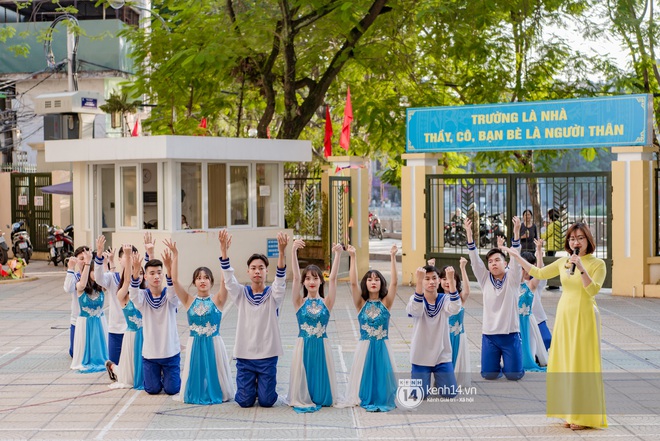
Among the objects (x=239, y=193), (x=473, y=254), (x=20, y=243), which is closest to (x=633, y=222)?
(x=239, y=193)

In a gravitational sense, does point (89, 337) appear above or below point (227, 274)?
below

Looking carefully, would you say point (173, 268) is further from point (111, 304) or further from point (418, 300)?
point (418, 300)

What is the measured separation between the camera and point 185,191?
1970cm

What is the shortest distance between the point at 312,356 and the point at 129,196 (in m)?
12.1

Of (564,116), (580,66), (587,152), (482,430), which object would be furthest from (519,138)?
(482,430)

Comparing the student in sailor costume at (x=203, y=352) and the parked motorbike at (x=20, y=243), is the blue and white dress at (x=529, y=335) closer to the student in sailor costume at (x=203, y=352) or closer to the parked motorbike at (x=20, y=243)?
the student in sailor costume at (x=203, y=352)

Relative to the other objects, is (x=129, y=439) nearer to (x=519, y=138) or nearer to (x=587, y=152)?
(x=519, y=138)

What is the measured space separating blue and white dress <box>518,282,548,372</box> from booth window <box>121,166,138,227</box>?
1102 centimetres

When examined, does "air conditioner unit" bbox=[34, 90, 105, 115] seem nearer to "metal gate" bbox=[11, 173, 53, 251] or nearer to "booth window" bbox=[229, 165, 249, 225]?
"metal gate" bbox=[11, 173, 53, 251]

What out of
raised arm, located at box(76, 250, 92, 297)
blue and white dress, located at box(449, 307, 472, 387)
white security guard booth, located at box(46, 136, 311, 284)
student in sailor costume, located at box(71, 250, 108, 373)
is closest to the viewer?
blue and white dress, located at box(449, 307, 472, 387)

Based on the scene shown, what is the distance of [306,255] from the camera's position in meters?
21.6

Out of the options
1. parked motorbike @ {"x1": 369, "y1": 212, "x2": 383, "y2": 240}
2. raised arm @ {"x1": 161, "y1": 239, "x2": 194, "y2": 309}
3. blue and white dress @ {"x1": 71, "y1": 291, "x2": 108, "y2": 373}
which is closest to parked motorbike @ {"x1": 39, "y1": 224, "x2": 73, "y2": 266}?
blue and white dress @ {"x1": 71, "y1": 291, "x2": 108, "y2": 373}

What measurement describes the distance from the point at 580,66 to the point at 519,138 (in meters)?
5.08

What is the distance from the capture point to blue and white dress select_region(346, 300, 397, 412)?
8828mm
